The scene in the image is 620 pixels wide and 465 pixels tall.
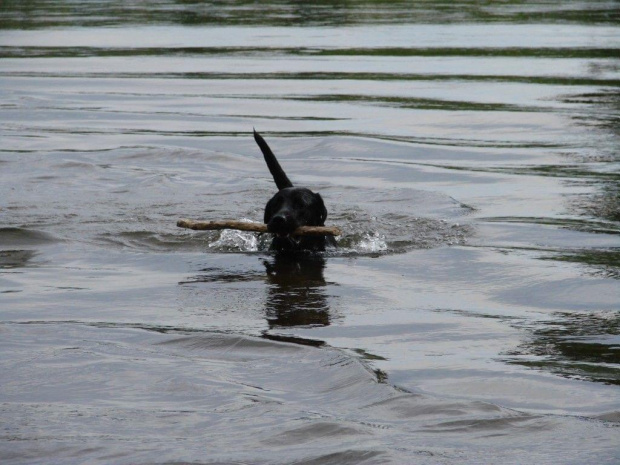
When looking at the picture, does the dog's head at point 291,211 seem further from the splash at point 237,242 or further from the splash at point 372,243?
the splash at point 237,242

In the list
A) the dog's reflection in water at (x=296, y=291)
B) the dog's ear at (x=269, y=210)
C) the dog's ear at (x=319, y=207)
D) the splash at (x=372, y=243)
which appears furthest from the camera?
the splash at (x=372, y=243)

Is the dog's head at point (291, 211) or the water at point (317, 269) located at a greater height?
the dog's head at point (291, 211)

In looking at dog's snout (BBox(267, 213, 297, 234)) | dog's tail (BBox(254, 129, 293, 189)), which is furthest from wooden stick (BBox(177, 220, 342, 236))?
dog's tail (BBox(254, 129, 293, 189))

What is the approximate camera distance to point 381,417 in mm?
5566

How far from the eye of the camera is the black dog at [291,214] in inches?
352

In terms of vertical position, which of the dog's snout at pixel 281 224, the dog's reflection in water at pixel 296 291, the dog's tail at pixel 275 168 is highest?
the dog's tail at pixel 275 168

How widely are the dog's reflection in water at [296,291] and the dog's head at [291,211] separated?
10.5 inches

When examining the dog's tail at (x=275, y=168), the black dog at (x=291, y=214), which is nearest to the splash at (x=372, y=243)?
the black dog at (x=291, y=214)

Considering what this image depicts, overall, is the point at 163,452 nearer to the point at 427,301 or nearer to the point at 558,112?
the point at 427,301

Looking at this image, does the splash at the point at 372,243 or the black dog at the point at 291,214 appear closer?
the black dog at the point at 291,214

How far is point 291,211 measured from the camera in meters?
9.09

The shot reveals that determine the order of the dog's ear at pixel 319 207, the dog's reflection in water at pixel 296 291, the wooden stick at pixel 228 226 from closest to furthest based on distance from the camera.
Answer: the dog's reflection in water at pixel 296 291
the wooden stick at pixel 228 226
the dog's ear at pixel 319 207

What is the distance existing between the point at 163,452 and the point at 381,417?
3.43ft

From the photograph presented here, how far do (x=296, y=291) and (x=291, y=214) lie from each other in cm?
90
